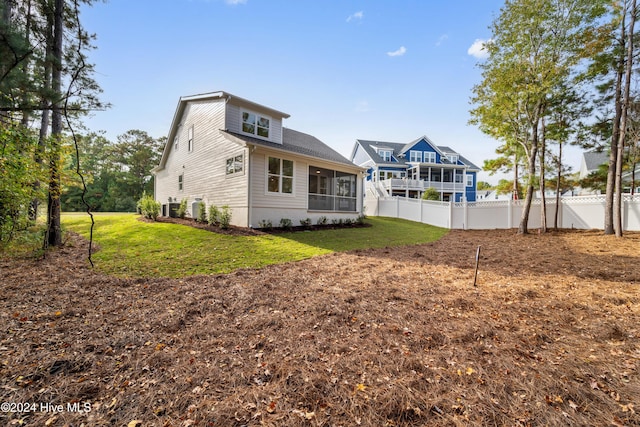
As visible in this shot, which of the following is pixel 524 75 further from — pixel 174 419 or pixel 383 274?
pixel 174 419

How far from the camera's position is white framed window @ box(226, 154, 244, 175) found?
38.5ft

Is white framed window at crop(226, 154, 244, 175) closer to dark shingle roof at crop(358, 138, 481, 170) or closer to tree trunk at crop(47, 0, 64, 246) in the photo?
tree trunk at crop(47, 0, 64, 246)

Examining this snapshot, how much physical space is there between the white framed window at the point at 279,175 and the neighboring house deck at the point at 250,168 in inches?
1.9

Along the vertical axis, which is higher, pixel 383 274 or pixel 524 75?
pixel 524 75

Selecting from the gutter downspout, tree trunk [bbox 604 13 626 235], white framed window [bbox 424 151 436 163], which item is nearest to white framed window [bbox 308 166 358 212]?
the gutter downspout

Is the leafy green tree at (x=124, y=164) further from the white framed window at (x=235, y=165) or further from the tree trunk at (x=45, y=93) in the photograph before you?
the tree trunk at (x=45, y=93)

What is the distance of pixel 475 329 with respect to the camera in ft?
10.3

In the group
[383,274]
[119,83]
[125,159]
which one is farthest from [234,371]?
[125,159]

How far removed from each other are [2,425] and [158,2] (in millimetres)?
8619

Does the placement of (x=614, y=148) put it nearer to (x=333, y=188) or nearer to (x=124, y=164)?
(x=333, y=188)

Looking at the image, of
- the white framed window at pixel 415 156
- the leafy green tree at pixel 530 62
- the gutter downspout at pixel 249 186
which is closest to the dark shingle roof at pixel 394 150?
the white framed window at pixel 415 156

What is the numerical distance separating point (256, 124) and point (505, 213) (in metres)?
15.6

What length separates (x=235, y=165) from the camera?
12.1m

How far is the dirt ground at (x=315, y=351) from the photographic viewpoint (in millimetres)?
1907
